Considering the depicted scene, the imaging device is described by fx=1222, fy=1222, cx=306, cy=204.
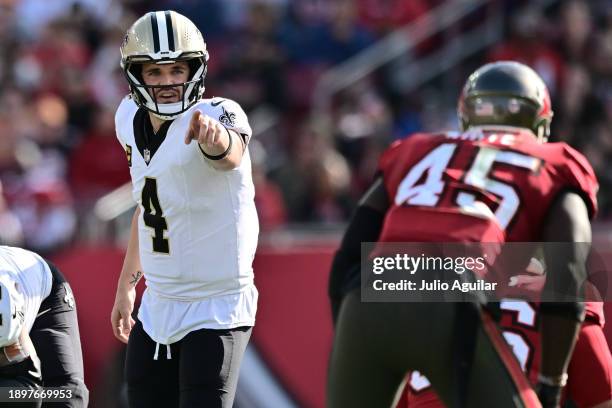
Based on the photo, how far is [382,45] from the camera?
12562 mm

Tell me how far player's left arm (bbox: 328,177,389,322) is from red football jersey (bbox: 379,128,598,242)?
0.26ft

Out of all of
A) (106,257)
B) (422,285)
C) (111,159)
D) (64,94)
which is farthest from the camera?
(64,94)

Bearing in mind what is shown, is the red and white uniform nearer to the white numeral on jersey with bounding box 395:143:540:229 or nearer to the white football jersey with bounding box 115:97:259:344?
the white numeral on jersey with bounding box 395:143:540:229

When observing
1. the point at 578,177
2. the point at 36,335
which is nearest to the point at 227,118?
the point at 36,335

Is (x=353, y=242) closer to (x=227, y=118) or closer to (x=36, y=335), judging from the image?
(x=227, y=118)

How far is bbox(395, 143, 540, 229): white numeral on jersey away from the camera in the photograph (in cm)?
430

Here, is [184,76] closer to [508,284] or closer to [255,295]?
[255,295]

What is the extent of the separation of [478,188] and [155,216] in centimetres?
129

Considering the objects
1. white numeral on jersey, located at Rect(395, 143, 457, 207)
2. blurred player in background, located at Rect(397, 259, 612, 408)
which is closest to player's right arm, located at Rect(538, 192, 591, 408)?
white numeral on jersey, located at Rect(395, 143, 457, 207)

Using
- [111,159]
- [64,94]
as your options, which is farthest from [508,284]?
[64,94]

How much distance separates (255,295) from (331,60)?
791cm

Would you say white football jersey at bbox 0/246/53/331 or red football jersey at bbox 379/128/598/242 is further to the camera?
white football jersey at bbox 0/246/53/331

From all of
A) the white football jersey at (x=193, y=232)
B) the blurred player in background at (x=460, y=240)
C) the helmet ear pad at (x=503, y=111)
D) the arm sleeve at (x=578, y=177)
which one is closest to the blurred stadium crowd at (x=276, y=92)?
the white football jersey at (x=193, y=232)

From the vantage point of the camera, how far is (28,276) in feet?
16.0
